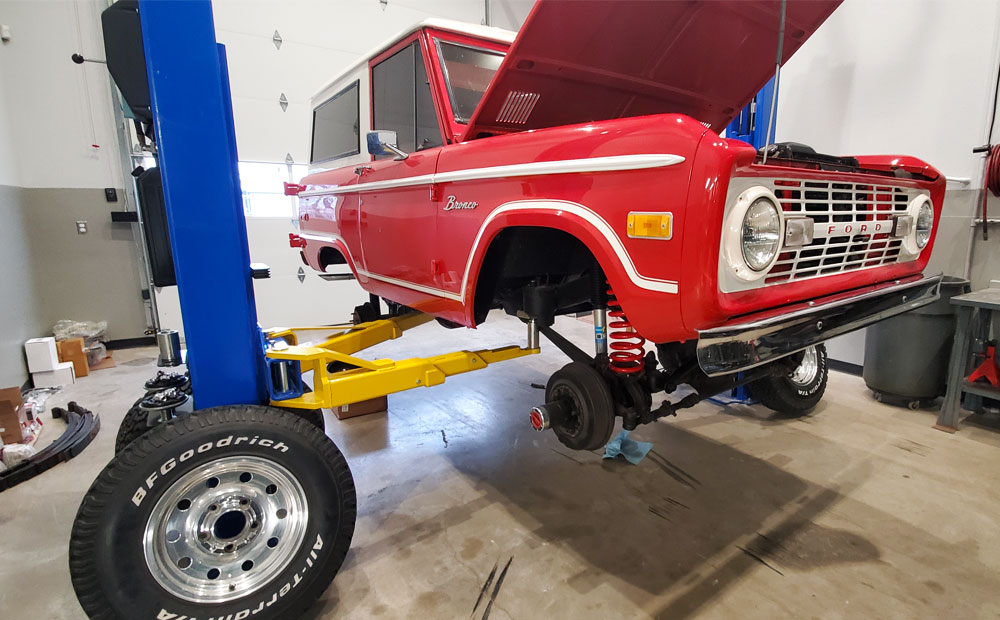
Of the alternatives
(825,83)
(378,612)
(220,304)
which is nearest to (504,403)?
(378,612)

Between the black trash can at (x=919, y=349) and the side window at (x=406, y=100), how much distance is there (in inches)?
136

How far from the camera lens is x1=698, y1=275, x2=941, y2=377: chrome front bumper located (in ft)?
4.43

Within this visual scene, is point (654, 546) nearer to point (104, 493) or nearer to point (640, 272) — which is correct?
point (640, 272)

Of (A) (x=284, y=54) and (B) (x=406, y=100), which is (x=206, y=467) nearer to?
(B) (x=406, y=100)

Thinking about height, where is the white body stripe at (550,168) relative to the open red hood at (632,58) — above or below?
below

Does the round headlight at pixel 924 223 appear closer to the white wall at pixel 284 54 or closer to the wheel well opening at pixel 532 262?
the wheel well opening at pixel 532 262

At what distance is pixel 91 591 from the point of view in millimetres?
1408

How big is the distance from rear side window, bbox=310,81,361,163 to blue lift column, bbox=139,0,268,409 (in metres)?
1.46

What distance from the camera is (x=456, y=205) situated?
2053mm

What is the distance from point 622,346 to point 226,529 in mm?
1569

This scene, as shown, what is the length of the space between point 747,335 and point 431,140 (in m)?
1.74

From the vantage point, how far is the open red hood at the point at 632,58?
1794 mm

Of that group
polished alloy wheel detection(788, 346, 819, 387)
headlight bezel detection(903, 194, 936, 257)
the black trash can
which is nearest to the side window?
headlight bezel detection(903, 194, 936, 257)

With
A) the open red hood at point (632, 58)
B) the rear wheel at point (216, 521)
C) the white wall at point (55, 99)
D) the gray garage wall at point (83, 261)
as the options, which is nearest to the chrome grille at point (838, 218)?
the open red hood at point (632, 58)
